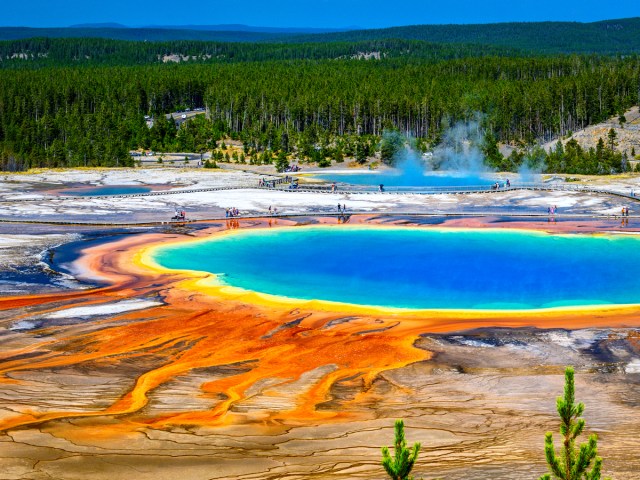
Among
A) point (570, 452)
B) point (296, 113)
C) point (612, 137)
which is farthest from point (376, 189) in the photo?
point (570, 452)

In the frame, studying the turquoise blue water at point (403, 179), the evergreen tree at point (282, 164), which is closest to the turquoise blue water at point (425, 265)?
the turquoise blue water at point (403, 179)

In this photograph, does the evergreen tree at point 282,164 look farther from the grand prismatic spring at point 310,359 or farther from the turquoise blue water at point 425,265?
the grand prismatic spring at point 310,359

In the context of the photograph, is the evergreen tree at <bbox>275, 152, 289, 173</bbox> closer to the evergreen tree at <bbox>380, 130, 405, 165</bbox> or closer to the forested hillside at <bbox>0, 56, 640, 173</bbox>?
the forested hillside at <bbox>0, 56, 640, 173</bbox>

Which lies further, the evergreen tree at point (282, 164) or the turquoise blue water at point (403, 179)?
the evergreen tree at point (282, 164)

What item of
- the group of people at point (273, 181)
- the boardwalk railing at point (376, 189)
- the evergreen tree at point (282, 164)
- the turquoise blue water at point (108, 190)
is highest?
the evergreen tree at point (282, 164)

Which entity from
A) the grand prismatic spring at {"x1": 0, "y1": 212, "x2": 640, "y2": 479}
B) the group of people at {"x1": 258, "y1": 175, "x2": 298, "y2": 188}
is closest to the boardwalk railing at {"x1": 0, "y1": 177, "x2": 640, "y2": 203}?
the group of people at {"x1": 258, "y1": 175, "x2": 298, "y2": 188}

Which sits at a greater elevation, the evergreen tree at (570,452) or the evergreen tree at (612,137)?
the evergreen tree at (612,137)

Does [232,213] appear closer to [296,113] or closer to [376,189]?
[376,189]
